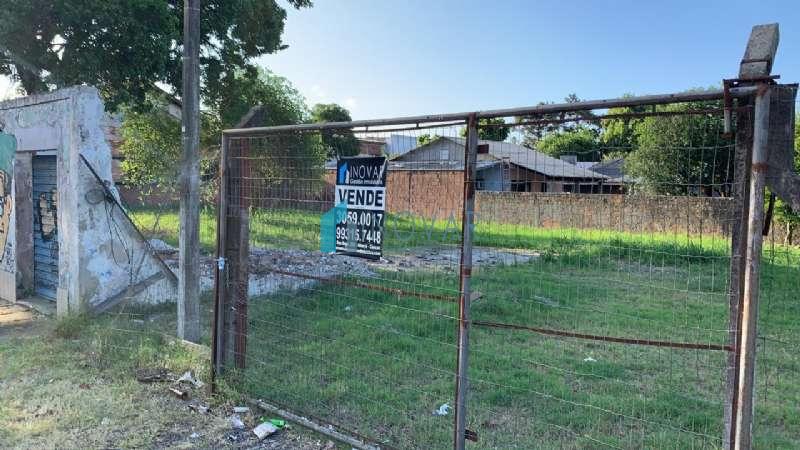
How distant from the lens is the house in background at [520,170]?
319cm

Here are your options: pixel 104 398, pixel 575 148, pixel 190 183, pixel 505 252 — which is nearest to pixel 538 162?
pixel 575 148

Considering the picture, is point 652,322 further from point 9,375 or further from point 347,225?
point 9,375

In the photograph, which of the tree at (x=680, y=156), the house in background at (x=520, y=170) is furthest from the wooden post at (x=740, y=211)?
the house in background at (x=520, y=170)

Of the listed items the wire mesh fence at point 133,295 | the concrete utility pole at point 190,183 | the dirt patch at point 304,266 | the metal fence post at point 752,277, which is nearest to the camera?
the metal fence post at point 752,277

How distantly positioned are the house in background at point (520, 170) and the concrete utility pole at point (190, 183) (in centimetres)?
340

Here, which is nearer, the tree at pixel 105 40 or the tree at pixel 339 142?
the tree at pixel 339 142

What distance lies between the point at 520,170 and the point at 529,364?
3218 mm

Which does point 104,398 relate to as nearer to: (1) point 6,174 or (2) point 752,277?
(2) point 752,277

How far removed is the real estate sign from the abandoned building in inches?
205

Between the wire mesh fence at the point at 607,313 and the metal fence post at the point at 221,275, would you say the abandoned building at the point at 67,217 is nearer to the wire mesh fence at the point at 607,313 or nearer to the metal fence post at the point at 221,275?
the metal fence post at the point at 221,275

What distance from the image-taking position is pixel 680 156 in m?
3.14

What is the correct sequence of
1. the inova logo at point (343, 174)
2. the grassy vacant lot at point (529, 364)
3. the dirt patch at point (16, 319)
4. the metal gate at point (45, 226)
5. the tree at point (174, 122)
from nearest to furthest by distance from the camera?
the inova logo at point (343, 174)
the grassy vacant lot at point (529, 364)
the dirt patch at point (16, 319)
the metal gate at point (45, 226)
the tree at point (174, 122)

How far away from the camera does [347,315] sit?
7.81 meters

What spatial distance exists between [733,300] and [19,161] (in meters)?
9.91
